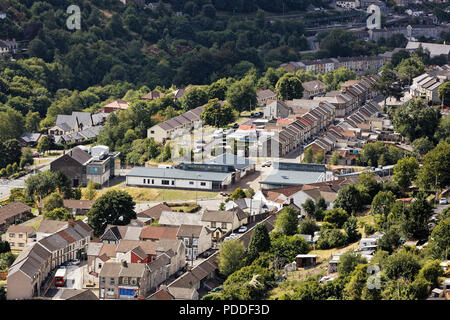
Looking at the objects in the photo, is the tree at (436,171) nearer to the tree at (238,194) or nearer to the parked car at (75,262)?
the tree at (238,194)

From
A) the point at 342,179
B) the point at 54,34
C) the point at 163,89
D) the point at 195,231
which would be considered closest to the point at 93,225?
the point at 195,231

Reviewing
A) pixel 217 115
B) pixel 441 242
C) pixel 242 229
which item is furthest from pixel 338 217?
pixel 217 115

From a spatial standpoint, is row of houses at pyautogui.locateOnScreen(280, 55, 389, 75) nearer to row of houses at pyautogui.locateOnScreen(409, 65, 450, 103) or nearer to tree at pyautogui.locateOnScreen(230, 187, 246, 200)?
row of houses at pyautogui.locateOnScreen(409, 65, 450, 103)

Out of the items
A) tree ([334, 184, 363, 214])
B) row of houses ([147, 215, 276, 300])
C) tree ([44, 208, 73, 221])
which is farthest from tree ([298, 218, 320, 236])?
tree ([44, 208, 73, 221])

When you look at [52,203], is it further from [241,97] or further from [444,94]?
[444,94]

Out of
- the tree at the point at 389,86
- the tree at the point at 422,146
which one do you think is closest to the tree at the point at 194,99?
the tree at the point at 389,86

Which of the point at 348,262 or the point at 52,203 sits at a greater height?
the point at 348,262

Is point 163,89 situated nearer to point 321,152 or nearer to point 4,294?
point 321,152
